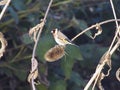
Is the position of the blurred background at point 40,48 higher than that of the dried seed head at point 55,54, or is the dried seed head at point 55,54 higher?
the dried seed head at point 55,54

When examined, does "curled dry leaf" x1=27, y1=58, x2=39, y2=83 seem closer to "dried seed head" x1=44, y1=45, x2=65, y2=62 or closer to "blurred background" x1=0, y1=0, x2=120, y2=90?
"dried seed head" x1=44, y1=45, x2=65, y2=62

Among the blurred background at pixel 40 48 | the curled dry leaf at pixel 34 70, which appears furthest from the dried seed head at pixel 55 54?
the blurred background at pixel 40 48

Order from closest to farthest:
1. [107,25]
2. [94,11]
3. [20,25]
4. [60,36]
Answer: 1. [60,36]
2. [20,25]
3. [107,25]
4. [94,11]

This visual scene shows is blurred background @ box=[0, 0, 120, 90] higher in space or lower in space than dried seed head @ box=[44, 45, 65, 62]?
lower

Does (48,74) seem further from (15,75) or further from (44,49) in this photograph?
(44,49)

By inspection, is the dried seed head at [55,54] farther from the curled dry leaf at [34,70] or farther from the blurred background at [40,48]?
the blurred background at [40,48]

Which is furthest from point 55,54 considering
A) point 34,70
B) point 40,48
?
point 40,48

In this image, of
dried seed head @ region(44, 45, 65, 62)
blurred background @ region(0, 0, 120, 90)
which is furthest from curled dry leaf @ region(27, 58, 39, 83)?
blurred background @ region(0, 0, 120, 90)

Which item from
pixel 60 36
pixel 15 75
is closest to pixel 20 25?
pixel 15 75

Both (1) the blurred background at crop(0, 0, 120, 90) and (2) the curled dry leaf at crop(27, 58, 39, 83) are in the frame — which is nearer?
(2) the curled dry leaf at crop(27, 58, 39, 83)

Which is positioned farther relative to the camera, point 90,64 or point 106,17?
point 106,17

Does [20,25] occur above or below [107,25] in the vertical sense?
above
